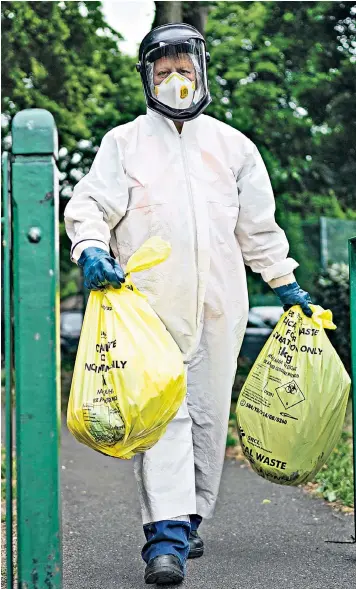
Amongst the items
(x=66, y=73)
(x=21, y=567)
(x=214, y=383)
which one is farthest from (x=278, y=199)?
(x=21, y=567)

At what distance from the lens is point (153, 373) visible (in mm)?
2658

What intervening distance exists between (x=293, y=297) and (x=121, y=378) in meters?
1.10

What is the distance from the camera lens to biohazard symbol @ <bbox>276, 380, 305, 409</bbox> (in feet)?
10.7

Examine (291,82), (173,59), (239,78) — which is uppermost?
(291,82)

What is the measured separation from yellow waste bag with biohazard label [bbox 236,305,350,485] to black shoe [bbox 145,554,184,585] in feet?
1.84

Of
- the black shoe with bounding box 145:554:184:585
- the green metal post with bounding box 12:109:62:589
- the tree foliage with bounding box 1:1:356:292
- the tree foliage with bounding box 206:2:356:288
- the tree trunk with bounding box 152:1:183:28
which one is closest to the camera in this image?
the green metal post with bounding box 12:109:62:589

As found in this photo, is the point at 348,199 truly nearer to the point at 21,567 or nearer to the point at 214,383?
the point at 214,383

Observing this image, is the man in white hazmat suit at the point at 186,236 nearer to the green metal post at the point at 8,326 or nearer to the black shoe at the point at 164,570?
the black shoe at the point at 164,570

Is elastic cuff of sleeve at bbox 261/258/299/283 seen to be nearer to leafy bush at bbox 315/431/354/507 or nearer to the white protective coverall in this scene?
the white protective coverall

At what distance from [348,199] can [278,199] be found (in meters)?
3.18

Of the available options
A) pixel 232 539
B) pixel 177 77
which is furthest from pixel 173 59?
pixel 232 539

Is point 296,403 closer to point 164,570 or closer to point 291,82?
point 164,570

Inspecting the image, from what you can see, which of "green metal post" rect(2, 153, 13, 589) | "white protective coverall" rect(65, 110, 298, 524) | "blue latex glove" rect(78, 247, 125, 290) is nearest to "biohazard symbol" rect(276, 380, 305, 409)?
"white protective coverall" rect(65, 110, 298, 524)

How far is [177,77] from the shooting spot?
3.32 metres
